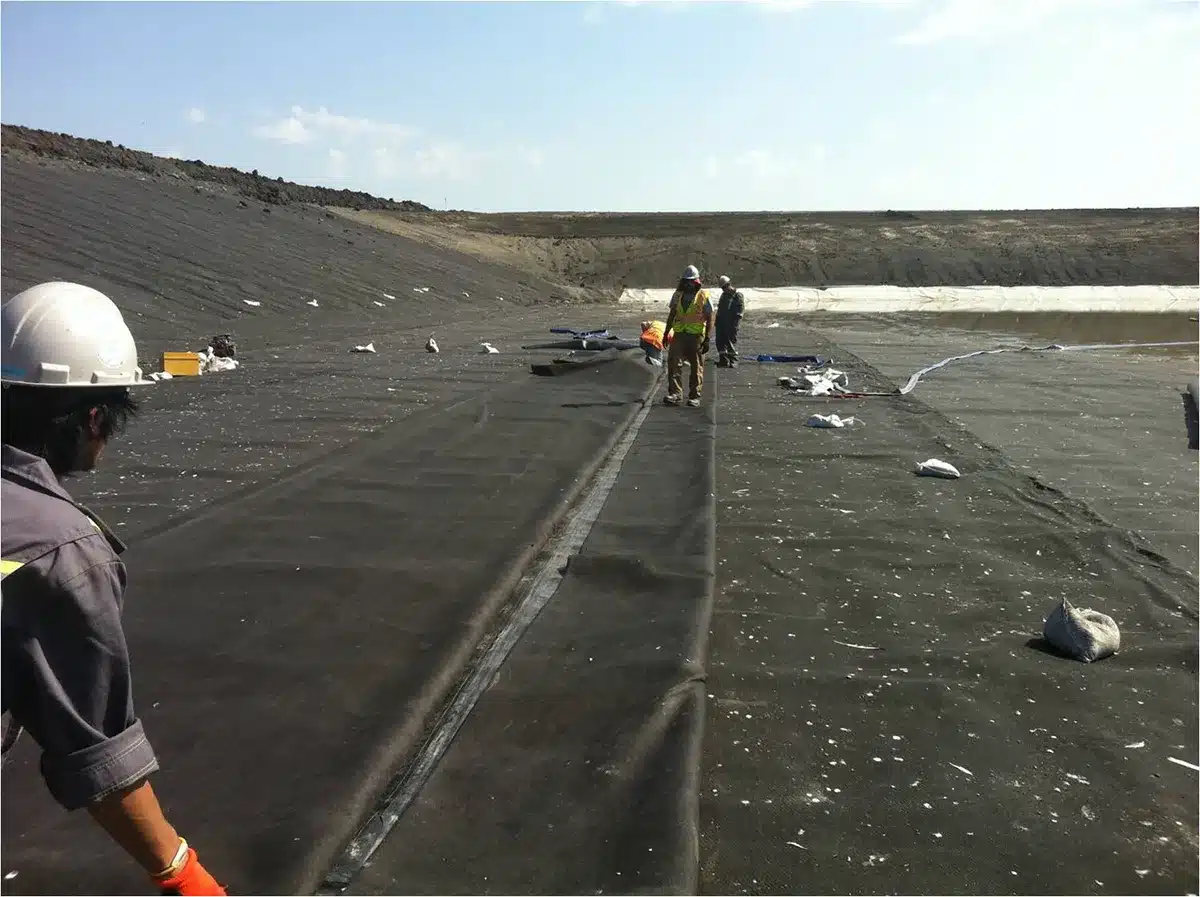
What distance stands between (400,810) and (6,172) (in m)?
21.9

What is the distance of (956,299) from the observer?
112ft

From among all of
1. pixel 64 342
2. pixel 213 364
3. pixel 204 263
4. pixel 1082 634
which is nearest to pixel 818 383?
pixel 1082 634

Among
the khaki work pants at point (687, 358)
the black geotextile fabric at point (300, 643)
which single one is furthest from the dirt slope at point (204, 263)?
the black geotextile fabric at point (300, 643)

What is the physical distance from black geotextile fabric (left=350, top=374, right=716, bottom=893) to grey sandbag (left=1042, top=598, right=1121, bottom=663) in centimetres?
133

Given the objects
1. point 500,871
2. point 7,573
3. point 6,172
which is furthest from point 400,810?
point 6,172

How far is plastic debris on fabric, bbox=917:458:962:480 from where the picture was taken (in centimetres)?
627

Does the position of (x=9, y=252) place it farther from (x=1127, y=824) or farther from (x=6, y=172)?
(x=1127, y=824)

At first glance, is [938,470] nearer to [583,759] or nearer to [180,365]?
[583,759]

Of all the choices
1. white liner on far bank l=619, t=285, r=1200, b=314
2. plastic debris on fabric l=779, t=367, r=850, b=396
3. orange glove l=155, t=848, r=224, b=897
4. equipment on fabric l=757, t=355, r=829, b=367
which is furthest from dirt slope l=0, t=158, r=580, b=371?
orange glove l=155, t=848, r=224, b=897

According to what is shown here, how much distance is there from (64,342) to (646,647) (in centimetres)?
227

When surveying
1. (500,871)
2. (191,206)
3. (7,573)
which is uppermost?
(191,206)

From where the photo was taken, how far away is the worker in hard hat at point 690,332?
941 centimetres

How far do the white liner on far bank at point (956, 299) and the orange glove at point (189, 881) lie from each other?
28773 mm

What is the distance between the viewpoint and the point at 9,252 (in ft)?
50.1
